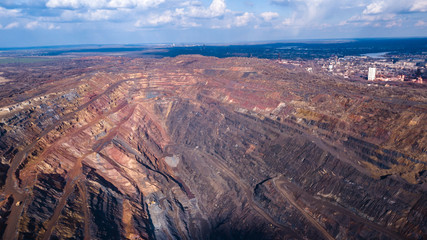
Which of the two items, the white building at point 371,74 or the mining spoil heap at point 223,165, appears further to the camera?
the white building at point 371,74

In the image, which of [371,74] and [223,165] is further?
[371,74]

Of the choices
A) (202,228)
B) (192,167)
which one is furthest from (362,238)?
(192,167)

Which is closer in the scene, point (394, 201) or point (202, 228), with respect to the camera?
point (394, 201)

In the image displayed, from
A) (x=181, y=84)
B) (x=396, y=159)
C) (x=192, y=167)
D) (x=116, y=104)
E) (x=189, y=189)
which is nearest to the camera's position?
Answer: (x=396, y=159)

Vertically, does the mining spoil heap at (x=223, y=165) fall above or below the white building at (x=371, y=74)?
below

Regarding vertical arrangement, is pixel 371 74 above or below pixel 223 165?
above

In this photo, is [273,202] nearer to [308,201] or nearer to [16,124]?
[308,201]

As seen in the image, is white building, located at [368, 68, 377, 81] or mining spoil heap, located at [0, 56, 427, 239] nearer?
mining spoil heap, located at [0, 56, 427, 239]

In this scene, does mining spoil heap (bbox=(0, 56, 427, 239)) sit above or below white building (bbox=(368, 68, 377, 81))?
below
